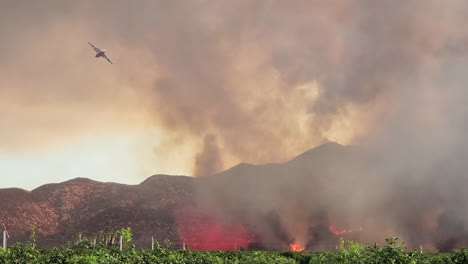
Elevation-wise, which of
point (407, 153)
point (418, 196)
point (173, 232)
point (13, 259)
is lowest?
point (13, 259)

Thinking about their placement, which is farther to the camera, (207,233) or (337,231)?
(207,233)

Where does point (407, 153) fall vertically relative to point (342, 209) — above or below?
above

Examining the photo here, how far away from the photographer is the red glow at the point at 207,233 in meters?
171

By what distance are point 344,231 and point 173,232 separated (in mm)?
52025

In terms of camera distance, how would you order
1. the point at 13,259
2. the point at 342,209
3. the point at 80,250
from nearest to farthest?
the point at 13,259, the point at 80,250, the point at 342,209

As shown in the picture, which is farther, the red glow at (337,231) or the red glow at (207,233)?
the red glow at (207,233)

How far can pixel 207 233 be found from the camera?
179 meters

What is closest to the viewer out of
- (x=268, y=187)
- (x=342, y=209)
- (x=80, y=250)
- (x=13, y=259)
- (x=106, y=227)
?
(x=13, y=259)

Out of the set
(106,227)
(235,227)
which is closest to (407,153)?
(235,227)

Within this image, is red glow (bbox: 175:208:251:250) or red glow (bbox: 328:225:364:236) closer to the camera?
red glow (bbox: 328:225:364:236)

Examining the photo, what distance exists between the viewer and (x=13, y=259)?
22.9m

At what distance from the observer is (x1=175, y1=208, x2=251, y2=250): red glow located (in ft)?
560

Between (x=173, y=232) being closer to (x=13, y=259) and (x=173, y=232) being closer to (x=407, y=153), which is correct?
(x=407, y=153)

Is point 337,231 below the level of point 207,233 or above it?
below
